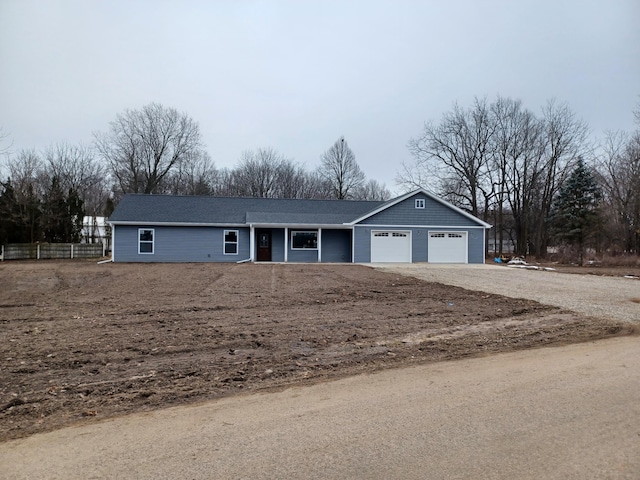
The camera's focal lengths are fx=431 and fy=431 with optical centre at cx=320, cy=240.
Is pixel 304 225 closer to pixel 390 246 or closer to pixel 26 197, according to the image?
pixel 390 246

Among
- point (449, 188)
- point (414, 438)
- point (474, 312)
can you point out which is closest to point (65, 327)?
point (414, 438)

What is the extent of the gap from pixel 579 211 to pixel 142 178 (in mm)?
36928

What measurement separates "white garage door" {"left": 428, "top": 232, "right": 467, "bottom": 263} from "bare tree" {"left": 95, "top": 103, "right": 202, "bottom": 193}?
27.7 m

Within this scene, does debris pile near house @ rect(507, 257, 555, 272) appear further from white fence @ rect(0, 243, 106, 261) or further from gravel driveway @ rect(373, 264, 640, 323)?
white fence @ rect(0, 243, 106, 261)

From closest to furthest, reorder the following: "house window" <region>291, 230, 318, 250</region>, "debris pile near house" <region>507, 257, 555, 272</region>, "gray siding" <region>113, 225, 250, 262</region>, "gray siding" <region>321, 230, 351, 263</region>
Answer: "debris pile near house" <region>507, 257, 555, 272</region>, "gray siding" <region>113, 225, 250, 262</region>, "house window" <region>291, 230, 318, 250</region>, "gray siding" <region>321, 230, 351, 263</region>

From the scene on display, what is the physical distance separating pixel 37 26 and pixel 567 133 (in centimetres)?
3670

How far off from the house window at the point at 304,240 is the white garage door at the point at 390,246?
3419 millimetres

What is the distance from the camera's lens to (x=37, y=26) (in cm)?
1202

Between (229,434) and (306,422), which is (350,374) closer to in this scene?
(306,422)

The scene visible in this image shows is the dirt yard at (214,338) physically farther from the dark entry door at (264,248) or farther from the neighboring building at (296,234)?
the dark entry door at (264,248)

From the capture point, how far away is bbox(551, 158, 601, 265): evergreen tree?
29594mm

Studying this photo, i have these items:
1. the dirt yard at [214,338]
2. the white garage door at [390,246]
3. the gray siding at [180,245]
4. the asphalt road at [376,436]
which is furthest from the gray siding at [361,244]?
the asphalt road at [376,436]

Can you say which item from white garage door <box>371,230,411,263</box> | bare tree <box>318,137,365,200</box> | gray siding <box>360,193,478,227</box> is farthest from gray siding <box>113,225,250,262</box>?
bare tree <box>318,137,365,200</box>

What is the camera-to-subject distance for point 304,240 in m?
25.4
